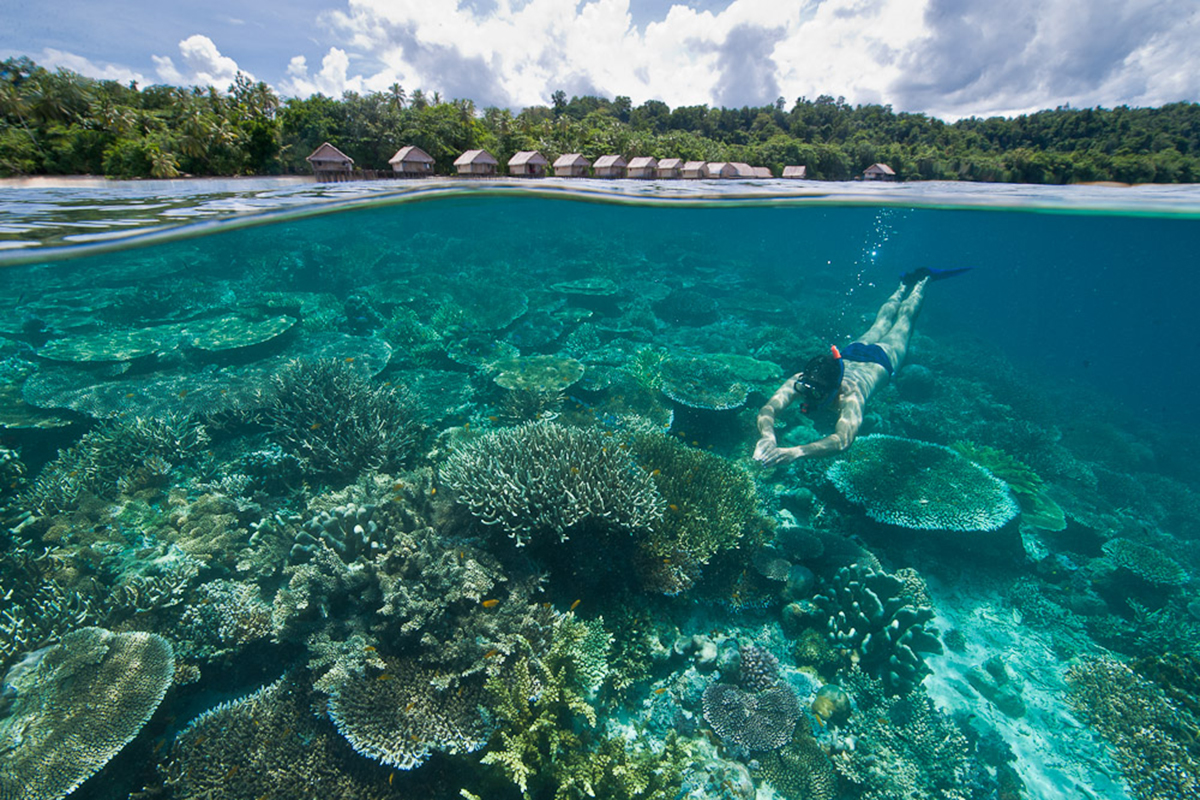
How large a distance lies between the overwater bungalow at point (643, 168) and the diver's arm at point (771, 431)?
1351 centimetres

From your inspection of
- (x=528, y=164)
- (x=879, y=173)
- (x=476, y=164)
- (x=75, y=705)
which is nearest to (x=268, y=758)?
(x=75, y=705)

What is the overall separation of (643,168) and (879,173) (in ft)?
35.7

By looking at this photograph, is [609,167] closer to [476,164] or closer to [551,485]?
[476,164]

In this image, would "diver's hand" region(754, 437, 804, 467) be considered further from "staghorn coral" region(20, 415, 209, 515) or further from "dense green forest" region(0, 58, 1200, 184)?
"dense green forest" region(0, 58, 1200, 184)

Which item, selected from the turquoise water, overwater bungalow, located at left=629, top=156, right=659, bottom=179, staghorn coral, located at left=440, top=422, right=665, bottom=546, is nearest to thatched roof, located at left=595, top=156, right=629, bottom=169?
overwater bungalow, located at left=629, top=156, right=659, bottom=179

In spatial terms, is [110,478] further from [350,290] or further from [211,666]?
[350,290]

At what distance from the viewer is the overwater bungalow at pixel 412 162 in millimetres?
15242

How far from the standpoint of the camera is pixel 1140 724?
5.08m

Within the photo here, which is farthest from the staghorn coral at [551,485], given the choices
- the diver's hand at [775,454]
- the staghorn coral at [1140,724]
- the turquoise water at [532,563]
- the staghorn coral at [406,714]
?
the staghorn coral at [1140,724]

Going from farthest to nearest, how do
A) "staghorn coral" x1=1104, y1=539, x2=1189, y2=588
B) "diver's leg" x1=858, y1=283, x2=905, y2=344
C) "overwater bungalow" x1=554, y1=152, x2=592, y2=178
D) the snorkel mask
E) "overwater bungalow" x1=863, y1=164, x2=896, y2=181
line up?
1. "overwater bungalow" x1=863, y1=164, x2=896, y2=181
2. "overwater bungalow" x1=554, y1=152, x2=592, y2=178
3. "diver's leg" x1=858, y1=283, x2=905, y2=344
4. the snorkel mask
5. "staghorn coral" x1=1104, y1=539, x2=1189, y2=588

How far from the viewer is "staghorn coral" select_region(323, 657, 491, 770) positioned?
3412 mm

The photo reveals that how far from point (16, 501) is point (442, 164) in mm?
16316

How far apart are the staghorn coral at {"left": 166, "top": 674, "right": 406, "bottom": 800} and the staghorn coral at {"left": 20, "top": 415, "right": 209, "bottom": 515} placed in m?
4.76

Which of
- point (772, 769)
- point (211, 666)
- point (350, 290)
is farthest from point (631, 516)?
point (350, 290)
